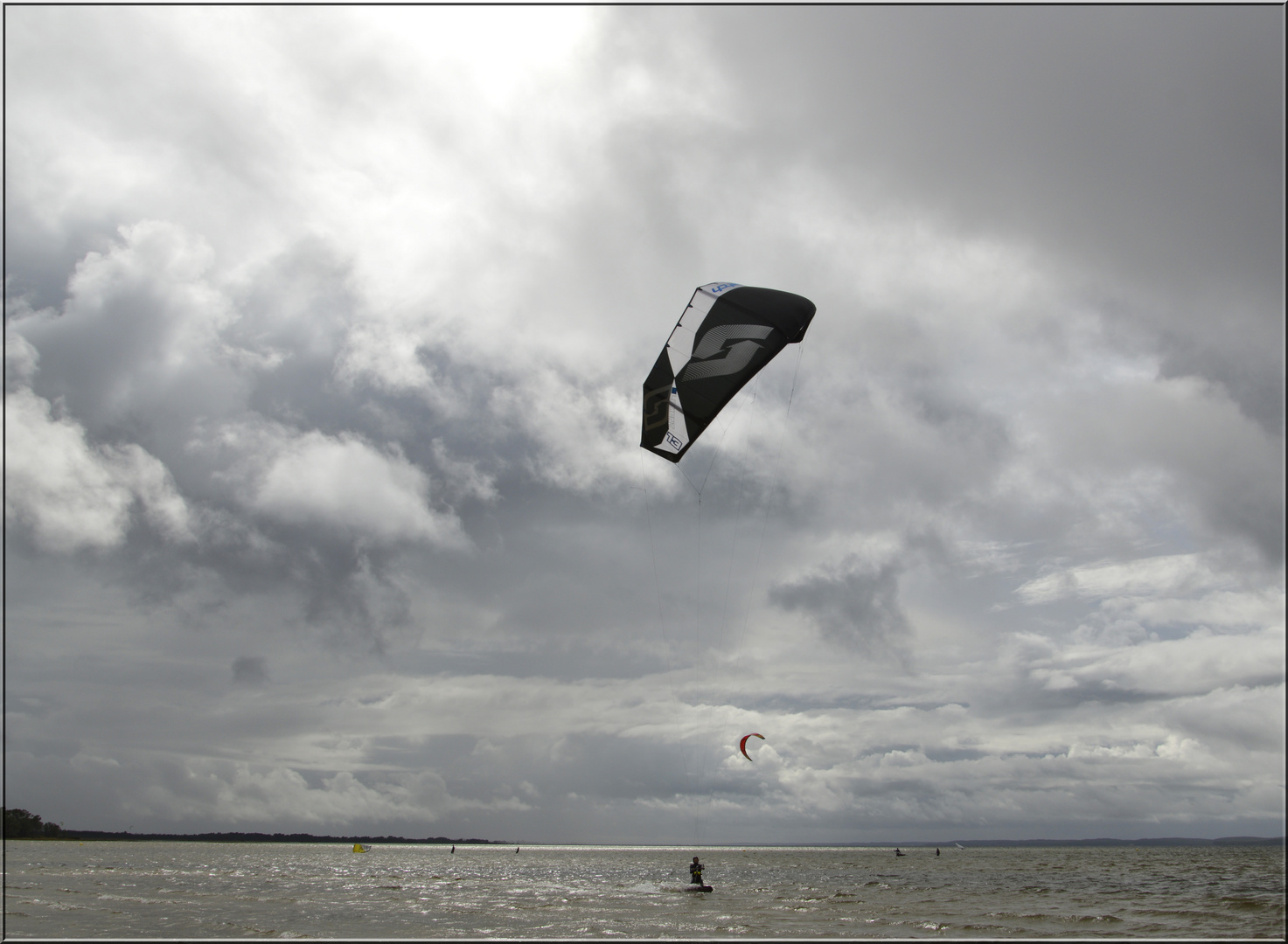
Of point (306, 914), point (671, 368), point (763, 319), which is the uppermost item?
point (763, 319)

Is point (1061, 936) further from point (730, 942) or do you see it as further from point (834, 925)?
point (730, 942)

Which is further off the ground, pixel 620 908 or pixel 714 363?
pixel 714 363

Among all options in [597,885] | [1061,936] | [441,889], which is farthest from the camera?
[597,885]

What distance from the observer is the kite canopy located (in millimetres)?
16062

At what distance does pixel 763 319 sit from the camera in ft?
53.8

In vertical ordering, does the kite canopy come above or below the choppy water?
above

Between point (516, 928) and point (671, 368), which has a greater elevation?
point (671, 368)

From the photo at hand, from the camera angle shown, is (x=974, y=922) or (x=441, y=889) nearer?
(x=974, y=922)

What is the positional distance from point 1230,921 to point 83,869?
171 feet

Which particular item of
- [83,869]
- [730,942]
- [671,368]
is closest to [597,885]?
[730,942]

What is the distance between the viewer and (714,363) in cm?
1625

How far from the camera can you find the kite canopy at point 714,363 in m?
16.1

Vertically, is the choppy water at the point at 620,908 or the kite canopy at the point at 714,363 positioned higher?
the kite canopy at the point at 714,363

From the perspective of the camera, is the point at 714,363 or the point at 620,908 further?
the point at 620,908
